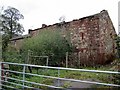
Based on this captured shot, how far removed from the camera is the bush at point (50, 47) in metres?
18.6

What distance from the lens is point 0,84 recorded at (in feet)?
23.8

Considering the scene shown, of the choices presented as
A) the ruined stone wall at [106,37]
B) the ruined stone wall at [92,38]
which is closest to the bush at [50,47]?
the ruined stone wall at [92,38]

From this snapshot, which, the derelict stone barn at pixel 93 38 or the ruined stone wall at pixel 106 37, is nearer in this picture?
the derelict stone barn at pixel 93 38

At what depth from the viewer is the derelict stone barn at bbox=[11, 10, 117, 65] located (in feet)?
67.6

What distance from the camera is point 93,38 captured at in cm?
2080

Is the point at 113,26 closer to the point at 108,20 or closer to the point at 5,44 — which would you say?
the point at 108,20

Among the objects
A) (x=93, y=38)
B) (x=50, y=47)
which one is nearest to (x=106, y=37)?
(x=93, y=38)

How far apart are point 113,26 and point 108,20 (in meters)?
1.20

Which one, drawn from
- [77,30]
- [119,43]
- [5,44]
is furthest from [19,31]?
[119,43]

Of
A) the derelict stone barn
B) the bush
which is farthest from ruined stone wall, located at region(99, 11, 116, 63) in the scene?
the bush

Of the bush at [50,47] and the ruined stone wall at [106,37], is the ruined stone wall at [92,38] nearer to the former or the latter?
the ruined stone wall at [106,37]

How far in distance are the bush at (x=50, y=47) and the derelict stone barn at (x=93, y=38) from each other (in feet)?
5.31

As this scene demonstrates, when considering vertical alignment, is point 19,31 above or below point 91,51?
above

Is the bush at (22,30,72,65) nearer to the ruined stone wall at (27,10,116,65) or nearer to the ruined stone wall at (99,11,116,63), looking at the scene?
the ruined stone wall at (27,10,116,65)
